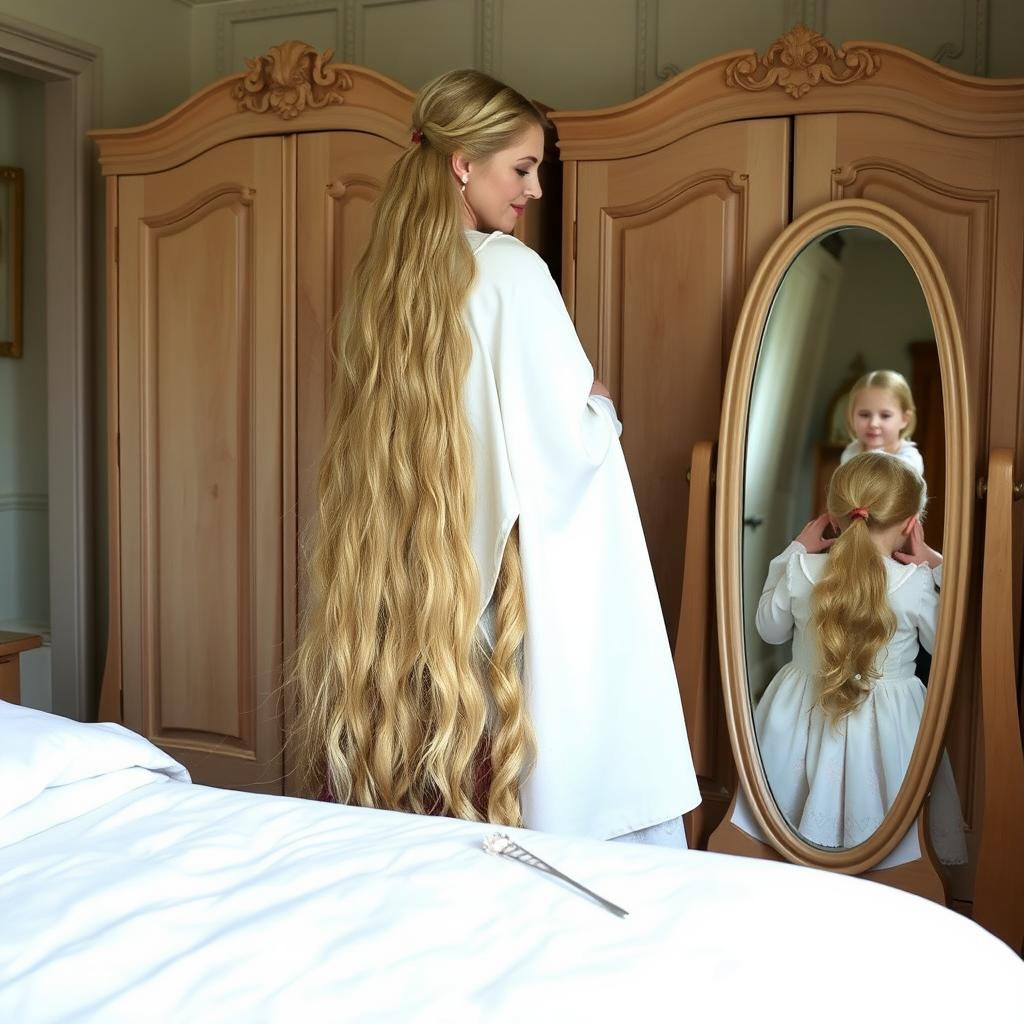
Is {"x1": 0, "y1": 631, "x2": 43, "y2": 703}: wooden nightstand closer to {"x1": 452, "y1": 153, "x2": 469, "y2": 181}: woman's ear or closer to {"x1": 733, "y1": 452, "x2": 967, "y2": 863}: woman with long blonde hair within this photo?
{"x1": 452, "y1": 153, "x2": 469, "y2": 181}: woman's ear

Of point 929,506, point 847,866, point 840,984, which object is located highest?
point 929,506

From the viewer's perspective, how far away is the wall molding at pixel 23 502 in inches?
154

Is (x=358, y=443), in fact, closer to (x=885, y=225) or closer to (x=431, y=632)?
(x=431, y=632)

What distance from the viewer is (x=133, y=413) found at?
3.30m

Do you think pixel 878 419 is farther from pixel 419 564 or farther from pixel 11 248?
pixel 11 248

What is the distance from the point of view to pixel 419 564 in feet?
6.56

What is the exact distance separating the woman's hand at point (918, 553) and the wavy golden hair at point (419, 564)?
960 millimetres

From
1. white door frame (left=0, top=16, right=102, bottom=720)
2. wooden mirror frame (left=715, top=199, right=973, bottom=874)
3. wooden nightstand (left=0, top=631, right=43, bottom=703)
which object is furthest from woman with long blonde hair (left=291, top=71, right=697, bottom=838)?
white door frame (left=0, top=16, right=102, bottom=720)

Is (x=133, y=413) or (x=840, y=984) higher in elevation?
(x=133, y=413)

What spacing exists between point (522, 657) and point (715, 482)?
0.85 metres

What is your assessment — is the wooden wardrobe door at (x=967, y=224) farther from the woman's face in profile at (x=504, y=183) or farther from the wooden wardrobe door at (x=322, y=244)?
the wooden wardrobe door at (x=322, y=244)

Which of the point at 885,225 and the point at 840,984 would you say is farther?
the point at 885,225

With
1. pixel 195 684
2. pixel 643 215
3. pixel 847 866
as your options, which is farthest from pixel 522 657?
pixel 195 684

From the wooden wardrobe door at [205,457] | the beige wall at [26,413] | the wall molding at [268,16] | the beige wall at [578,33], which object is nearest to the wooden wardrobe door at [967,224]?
the beige wall at [578,33]
